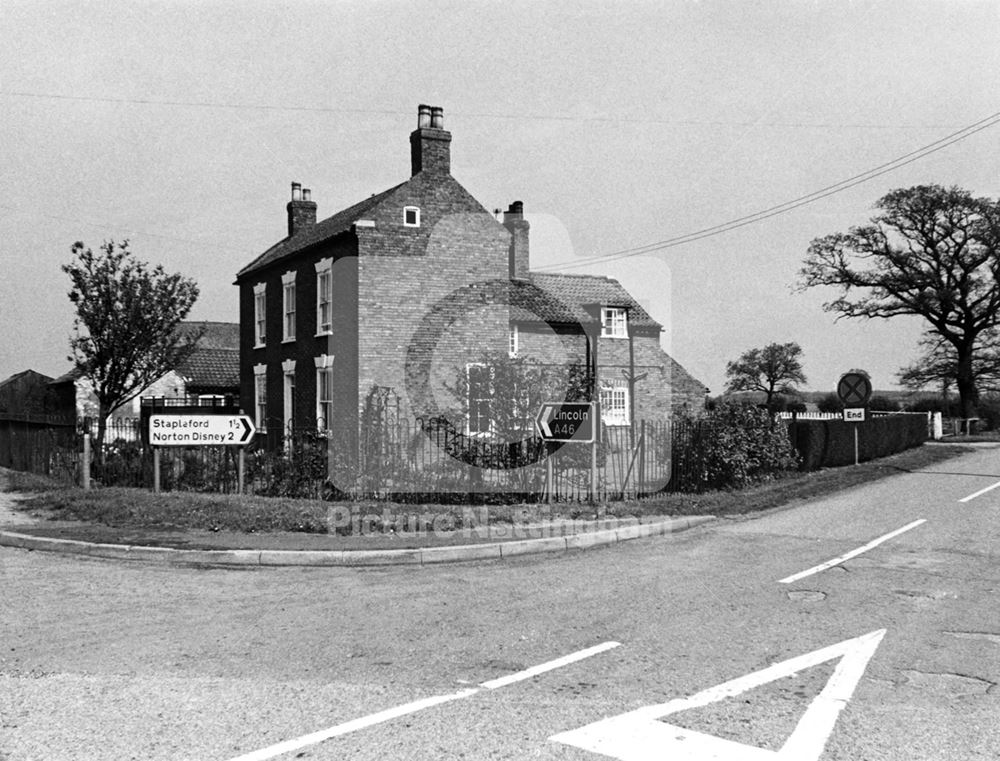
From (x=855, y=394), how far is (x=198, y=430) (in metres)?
18.5

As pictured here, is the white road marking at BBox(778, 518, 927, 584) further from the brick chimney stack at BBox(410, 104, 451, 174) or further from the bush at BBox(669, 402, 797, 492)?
the brick chimney stack at BBox(410, 104, 451, 174)

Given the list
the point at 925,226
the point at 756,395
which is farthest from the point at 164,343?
the point at 756,395

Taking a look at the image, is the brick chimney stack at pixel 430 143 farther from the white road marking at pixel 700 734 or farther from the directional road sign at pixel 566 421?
the white road marking at pixel 700 734

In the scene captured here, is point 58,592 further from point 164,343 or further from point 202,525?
point 164,343

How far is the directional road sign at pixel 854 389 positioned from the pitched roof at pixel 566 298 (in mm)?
11469

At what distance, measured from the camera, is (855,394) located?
82.2 feet

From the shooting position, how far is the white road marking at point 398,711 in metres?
4.48

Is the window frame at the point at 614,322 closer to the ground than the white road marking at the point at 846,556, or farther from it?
farther from it

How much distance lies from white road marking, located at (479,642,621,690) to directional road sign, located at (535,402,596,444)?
879cm

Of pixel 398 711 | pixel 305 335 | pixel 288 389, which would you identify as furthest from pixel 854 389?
pixel 398 711

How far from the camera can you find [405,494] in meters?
15.2

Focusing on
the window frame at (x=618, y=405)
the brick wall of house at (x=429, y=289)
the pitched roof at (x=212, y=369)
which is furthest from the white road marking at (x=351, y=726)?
the pitched roof at (x=212, y=369)

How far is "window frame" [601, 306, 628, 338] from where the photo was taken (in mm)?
36844

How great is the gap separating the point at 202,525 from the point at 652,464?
8.83 metres
